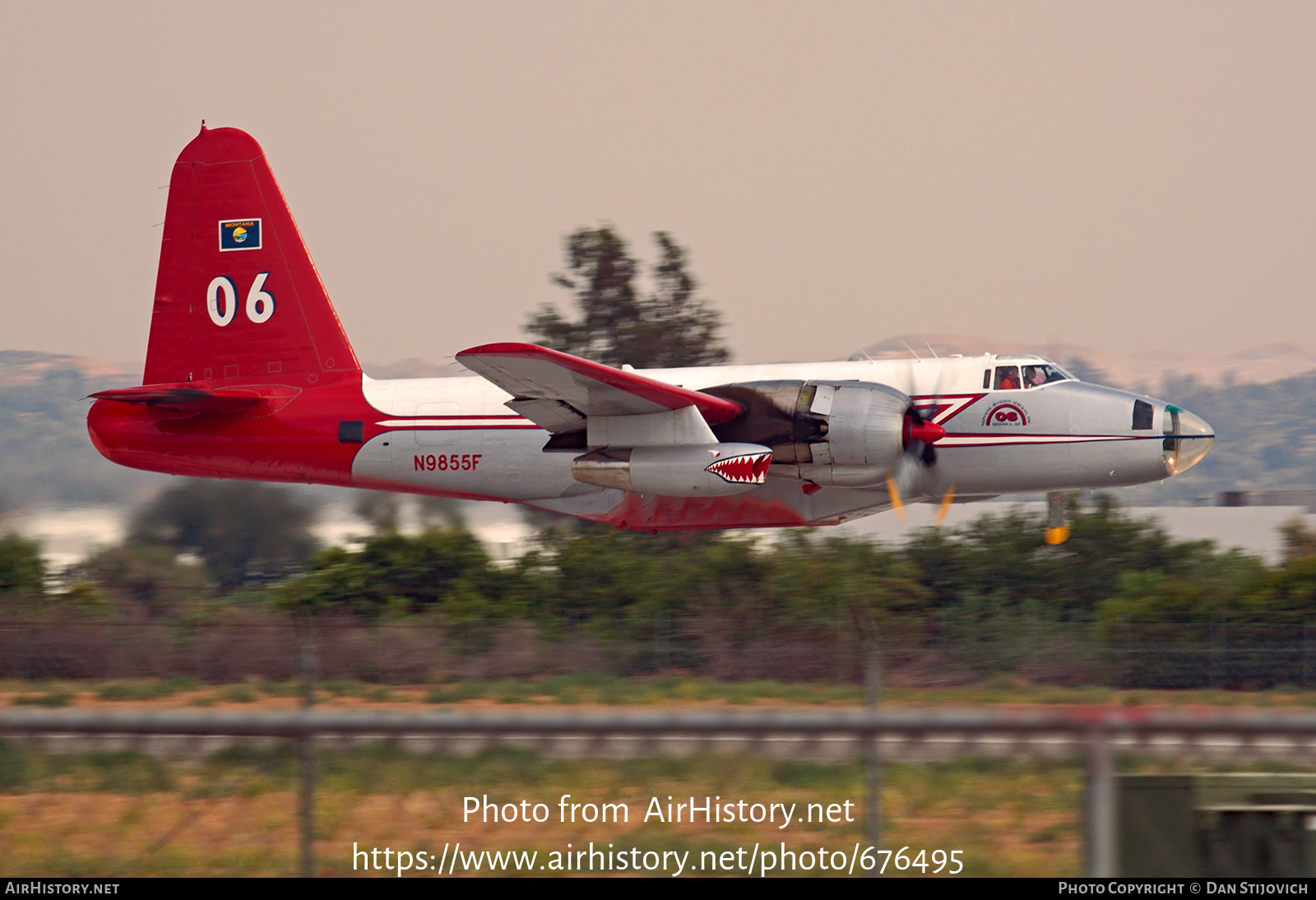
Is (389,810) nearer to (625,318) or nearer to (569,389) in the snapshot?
(569,389)

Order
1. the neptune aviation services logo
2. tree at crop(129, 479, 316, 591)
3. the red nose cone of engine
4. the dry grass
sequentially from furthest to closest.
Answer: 1. tree at crop(129, 479, 316, 591)
2. the neptune aviation services logo
3. the red nose cone of engine
4. the dry grass

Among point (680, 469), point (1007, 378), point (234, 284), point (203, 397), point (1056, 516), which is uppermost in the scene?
point (234, 284)

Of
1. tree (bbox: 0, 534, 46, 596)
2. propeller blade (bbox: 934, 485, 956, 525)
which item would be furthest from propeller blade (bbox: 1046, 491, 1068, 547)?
tree (bbox: 0, 534, 46, 596)

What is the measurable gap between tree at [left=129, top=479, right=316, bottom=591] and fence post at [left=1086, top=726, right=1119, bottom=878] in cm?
1805

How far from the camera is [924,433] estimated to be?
16.5 metres

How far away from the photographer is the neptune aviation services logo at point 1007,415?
16828 mm

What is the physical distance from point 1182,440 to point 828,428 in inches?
201

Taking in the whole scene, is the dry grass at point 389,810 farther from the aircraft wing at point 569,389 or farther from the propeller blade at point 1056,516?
the propeller blade at point 1056,516

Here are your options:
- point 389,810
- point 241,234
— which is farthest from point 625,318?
point 389,810

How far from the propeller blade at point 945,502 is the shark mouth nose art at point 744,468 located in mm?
3082

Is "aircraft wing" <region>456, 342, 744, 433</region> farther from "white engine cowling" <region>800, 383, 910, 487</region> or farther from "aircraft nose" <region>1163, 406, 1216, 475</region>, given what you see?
"aircraft nose" <region>1163, 406, 1216, 475</region>

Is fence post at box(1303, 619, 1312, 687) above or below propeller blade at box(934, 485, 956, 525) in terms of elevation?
below

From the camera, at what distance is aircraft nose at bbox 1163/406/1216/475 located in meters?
16.4
